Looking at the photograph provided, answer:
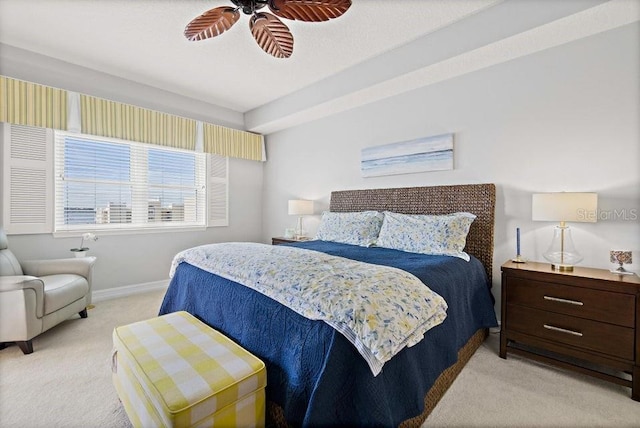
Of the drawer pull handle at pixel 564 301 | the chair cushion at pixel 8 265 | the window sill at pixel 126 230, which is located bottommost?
the drawer pull handle at pixel 564 301

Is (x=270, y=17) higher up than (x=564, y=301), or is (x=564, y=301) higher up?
(x=270, y=17)

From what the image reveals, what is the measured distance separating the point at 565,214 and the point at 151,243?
4453 mm

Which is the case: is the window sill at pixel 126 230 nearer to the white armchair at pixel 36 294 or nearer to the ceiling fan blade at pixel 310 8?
the white armchair at pixel 36 294

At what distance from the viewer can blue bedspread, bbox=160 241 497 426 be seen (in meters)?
1.08

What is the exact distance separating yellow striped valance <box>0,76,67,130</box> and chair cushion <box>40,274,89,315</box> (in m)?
1.61

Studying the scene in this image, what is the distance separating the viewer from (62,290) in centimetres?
247

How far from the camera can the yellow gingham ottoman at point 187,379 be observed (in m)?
1.07

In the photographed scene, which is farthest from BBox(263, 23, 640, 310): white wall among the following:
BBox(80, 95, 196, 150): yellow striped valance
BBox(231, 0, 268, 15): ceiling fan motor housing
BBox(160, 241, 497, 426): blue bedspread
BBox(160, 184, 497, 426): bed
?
BBox(80, 95, 196, 150): yellow striped valance

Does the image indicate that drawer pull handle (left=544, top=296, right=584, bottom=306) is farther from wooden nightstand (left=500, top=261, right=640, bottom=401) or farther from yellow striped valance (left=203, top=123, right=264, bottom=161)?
yellow striped valance (left=203, top=123, right=264, bottom=161)

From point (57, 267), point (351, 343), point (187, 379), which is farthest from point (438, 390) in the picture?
point (57, 267)

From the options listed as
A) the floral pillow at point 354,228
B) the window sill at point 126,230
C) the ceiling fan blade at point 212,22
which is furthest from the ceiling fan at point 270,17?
the window sill at point 126,230

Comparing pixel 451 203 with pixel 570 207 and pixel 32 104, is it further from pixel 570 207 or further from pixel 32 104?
pixel 32 104

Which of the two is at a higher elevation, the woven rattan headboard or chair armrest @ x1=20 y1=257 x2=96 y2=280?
the woven rattan headboard

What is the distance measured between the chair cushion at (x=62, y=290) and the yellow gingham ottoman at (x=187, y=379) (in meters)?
1.32
